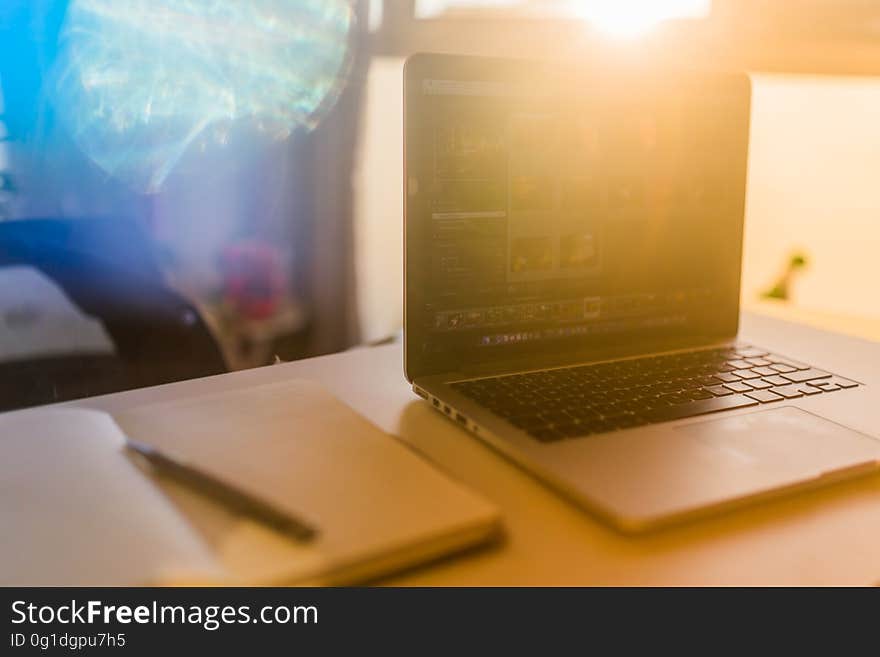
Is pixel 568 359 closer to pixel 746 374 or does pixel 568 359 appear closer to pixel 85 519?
pixel 746 374

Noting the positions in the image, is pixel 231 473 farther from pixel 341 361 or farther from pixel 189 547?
pixel 341 361

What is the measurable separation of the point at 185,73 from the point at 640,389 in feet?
5.09

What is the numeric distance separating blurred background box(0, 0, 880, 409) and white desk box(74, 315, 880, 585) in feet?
1.73

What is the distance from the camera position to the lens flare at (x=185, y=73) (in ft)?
5.55

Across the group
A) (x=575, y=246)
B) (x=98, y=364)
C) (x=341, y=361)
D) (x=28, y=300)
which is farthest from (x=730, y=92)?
(x=28, y=300)

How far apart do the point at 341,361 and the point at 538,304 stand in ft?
0.70

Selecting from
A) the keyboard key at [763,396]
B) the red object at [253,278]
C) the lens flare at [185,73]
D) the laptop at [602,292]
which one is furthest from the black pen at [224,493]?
the red object at [253,278]

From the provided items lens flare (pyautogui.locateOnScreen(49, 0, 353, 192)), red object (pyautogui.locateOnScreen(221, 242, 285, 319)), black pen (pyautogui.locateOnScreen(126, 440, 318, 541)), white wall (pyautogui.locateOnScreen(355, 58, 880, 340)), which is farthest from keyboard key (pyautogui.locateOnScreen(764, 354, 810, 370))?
red object (pyautogui.locateOnScreen(221, 242, 285, 319))

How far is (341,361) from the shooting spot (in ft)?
2.58

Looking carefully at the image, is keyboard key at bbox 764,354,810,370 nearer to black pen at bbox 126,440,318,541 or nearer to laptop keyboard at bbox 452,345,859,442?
laptop keyboard at bbox 452,345,859,442

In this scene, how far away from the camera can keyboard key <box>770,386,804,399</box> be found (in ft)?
2.11

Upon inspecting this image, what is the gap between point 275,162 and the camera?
2035 mm

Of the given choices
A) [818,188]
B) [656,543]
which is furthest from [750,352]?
[818,188]

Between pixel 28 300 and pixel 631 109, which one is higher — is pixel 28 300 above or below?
below
